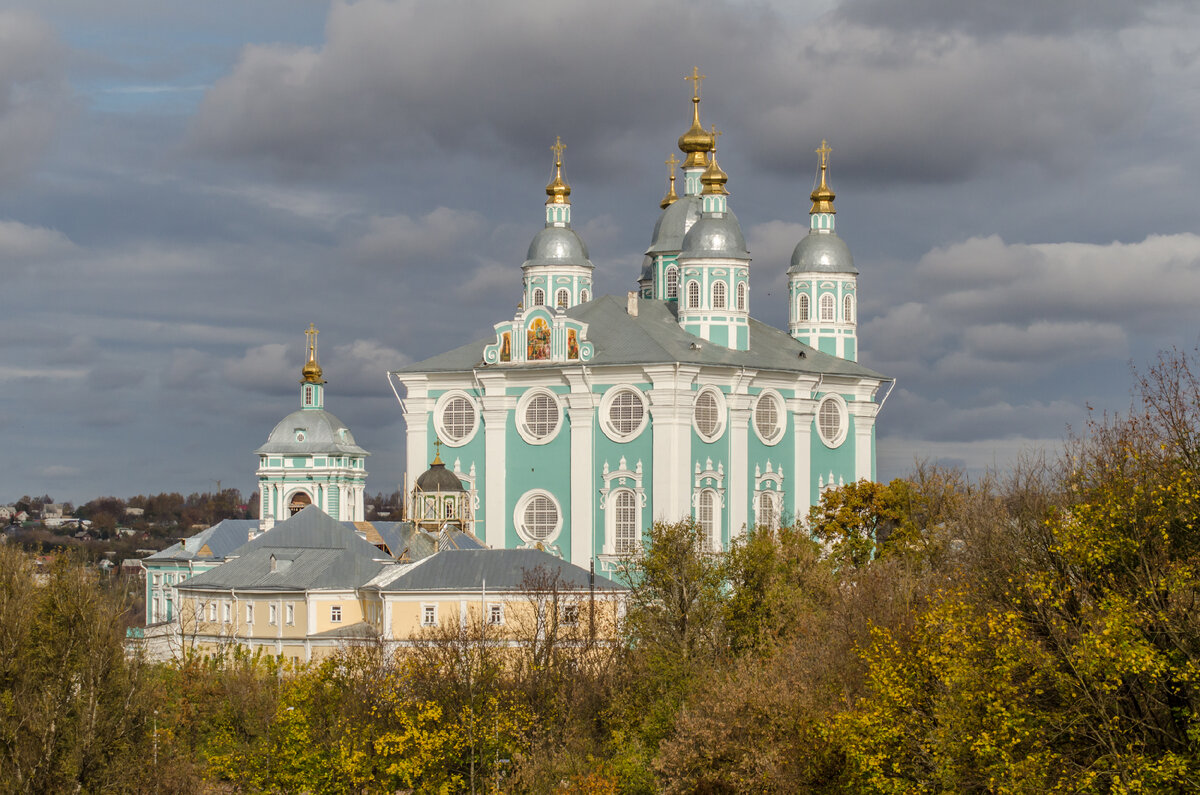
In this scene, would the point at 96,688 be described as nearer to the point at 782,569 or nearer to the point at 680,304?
the point at 782,569

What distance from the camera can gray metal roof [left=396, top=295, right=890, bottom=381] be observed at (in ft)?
201

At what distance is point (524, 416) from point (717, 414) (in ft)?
22.0

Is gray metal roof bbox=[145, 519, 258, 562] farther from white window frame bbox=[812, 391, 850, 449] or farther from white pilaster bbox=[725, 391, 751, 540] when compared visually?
white window frame bbox=[812, 391, 850, 449]

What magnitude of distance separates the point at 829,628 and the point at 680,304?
27727mm

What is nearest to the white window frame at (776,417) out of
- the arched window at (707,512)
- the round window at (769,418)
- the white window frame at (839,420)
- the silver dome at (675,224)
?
the round window at (769,418)

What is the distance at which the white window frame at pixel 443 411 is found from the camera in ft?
210

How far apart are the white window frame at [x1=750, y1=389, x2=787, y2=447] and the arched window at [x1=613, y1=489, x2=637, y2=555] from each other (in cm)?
553

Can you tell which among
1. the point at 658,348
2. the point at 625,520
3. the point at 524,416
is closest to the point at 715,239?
the point at 658,348

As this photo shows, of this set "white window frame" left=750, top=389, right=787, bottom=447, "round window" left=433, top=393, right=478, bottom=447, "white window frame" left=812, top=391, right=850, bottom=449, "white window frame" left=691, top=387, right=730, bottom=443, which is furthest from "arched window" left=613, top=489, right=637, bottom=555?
"white window frame" left=812, top=391, right=850, bottom=449

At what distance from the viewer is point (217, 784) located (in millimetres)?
42156

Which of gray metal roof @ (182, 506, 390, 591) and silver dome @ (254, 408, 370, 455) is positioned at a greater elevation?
silver dome @ (254, 408, 370, 455)

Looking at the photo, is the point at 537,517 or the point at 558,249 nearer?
the point at 537,517

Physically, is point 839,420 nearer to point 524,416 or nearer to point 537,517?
point 524,416

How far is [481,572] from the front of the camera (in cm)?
5019
